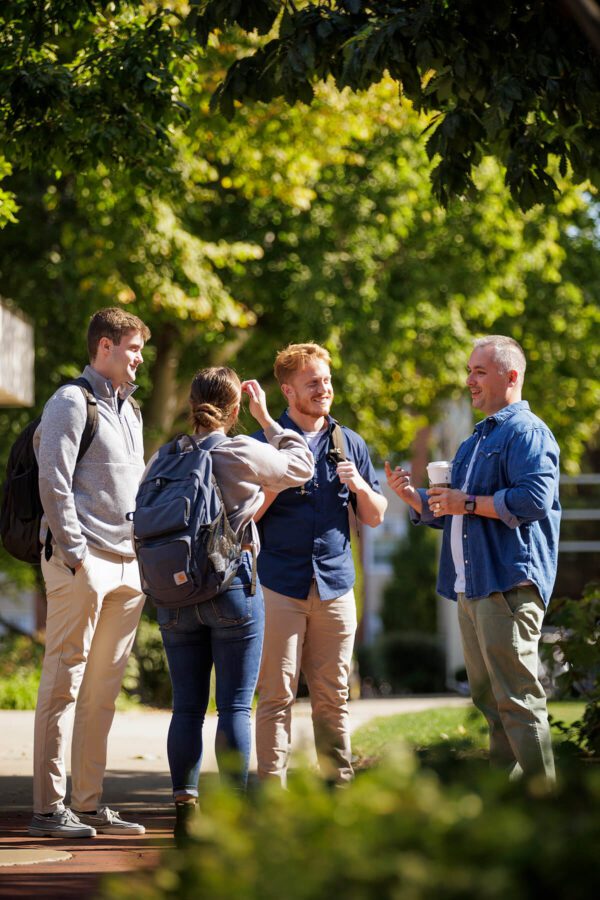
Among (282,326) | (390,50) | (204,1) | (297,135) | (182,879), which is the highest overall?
(297,135)

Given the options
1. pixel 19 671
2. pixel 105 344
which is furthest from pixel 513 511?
pixel 19 671

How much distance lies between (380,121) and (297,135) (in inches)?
75.8

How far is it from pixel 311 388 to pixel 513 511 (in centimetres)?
112

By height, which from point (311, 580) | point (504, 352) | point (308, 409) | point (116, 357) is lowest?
point (311, 580)

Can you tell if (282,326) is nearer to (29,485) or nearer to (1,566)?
(1,566)

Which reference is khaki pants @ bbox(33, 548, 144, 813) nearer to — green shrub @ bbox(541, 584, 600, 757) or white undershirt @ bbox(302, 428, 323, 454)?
white undershirt @ bbox(302, 428, 323, 454)

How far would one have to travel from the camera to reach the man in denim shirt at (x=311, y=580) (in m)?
5.46

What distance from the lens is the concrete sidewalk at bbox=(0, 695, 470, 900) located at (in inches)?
170

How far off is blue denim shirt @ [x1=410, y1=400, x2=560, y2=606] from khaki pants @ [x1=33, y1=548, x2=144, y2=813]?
142 cm

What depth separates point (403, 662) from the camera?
3016 centimetres

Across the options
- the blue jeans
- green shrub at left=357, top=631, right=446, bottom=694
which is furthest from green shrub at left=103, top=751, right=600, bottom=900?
green shrub at left=357, top=631, right=446, bottom=694

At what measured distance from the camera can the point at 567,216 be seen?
21516 millimetres

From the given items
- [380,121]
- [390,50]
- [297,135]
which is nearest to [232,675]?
[390,50]

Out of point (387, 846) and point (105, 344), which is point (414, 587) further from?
point (387, 846)
